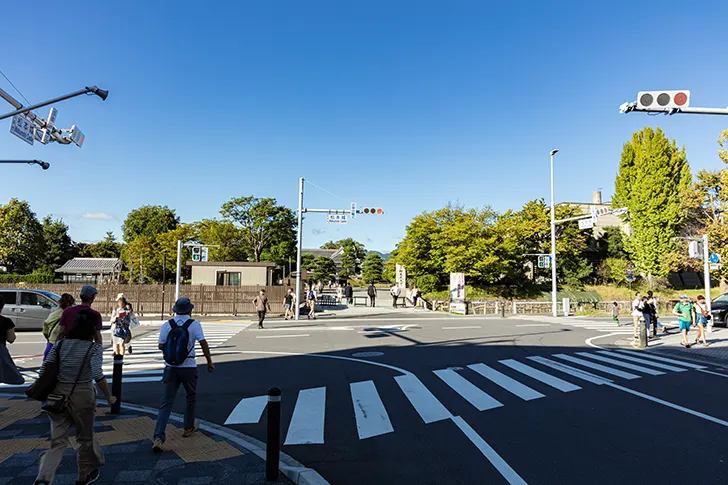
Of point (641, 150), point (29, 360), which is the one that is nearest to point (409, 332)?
point (29, 360)

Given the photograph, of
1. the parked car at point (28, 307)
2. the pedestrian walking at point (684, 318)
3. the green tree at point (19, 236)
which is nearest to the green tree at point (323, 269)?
the green tree at point (19, 236)

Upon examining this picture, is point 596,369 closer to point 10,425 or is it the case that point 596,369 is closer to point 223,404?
point 223,404

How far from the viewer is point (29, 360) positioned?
1166cm

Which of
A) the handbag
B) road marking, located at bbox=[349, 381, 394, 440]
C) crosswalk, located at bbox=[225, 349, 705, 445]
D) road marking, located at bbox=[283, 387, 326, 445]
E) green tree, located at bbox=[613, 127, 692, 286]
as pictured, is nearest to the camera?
the handbag

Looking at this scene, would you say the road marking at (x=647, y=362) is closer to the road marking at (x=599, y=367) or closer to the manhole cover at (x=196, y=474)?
the road marking at (x=599, y=367)

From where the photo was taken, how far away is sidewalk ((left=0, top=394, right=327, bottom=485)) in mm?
4359

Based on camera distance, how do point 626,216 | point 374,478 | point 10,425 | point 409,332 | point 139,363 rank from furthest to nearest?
1. point 626,216
2. point 409,332
3. point 139,363
4. point 10,425
5. point 374,478

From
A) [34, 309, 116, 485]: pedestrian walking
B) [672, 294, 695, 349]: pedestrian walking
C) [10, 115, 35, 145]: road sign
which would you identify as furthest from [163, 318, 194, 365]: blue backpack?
[672, 294, 695, 349]: pedestrian walking

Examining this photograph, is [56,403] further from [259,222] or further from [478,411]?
[259,222]

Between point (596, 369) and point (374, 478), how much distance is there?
7862mm

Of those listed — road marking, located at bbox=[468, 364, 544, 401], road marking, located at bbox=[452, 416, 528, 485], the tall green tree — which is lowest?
road marking, located at bbox=[468, 364, 544, 401]

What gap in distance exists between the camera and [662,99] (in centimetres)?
865

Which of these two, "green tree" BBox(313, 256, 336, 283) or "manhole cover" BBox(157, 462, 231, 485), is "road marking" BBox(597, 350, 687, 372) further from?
"green tree" BBox(313, 256, 336, 283)

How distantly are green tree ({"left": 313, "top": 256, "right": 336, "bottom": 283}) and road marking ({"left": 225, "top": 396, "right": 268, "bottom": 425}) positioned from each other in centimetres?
5939
